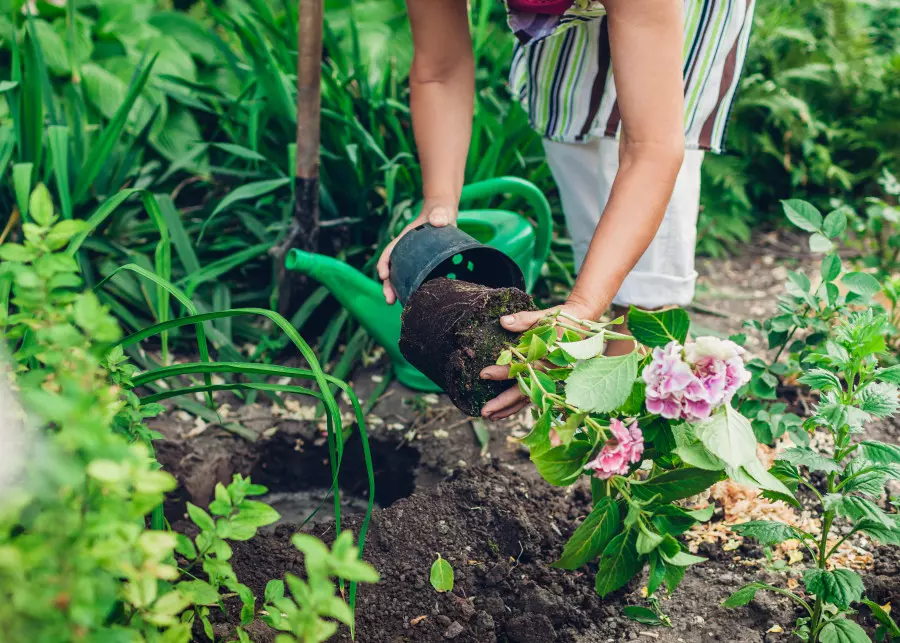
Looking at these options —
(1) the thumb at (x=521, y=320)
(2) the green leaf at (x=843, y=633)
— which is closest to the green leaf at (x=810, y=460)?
(2) the green leaf at (x=843, y=633)

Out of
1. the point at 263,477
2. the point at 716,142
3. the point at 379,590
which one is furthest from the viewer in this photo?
the point at 263,477

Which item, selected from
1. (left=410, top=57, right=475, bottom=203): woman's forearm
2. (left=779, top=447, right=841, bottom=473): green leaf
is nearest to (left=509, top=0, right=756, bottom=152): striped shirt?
(left=410, top=57, right=475, bottom=203): woman's forearm

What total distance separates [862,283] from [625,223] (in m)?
0.60

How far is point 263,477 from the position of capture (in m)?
2.03

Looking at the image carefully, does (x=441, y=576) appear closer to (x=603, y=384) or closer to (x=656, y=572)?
(x=656, y=572)

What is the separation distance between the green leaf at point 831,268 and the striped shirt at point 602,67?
373 millimetres

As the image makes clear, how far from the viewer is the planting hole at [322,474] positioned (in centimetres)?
198

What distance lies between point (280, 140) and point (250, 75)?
0.24 meters

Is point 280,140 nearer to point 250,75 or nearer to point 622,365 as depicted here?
point 250,75

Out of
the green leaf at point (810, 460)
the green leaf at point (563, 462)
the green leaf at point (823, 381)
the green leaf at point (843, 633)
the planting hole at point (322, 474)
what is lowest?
the planting hole at point (322, 474)

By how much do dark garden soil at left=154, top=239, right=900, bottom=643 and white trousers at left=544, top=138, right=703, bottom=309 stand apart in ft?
1.70

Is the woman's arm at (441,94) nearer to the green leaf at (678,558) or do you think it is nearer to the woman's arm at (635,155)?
the woman's arm at (635,155)

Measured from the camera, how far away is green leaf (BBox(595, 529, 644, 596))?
1218mm

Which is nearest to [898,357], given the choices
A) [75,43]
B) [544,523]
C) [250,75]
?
[544,523]
